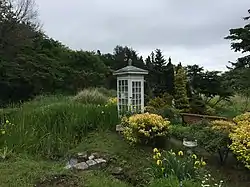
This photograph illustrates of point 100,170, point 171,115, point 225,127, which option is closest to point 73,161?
point 100,170

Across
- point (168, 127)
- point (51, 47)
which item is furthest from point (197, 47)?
point (51, 47)

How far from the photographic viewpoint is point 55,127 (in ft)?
22.3

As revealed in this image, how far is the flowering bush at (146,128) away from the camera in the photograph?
227 inches

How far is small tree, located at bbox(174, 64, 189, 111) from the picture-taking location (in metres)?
9.54

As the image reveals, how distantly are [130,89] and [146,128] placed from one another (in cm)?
160

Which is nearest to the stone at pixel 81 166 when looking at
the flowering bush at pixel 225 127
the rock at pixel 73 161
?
the rock at pixel 73 161

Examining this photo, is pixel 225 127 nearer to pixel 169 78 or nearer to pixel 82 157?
pixel 82 157

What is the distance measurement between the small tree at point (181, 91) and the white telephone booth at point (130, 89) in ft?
7.70

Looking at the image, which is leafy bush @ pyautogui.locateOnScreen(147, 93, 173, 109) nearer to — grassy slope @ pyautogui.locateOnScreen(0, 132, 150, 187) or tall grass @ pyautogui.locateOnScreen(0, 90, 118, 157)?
tall grass @ pyautogui.locateOnScreen(0, 90, 118, 157)

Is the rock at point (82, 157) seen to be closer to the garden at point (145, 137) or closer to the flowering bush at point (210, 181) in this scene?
the garden at point (145, 137)

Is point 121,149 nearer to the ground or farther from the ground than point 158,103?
nearer to the ground

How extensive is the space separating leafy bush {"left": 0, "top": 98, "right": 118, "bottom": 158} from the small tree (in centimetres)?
268

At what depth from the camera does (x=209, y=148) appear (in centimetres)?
505

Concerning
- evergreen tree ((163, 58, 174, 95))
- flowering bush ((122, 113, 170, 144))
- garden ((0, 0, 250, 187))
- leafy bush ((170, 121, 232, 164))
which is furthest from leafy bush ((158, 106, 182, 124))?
evergreen tree ((163, 58, 174, 95))
